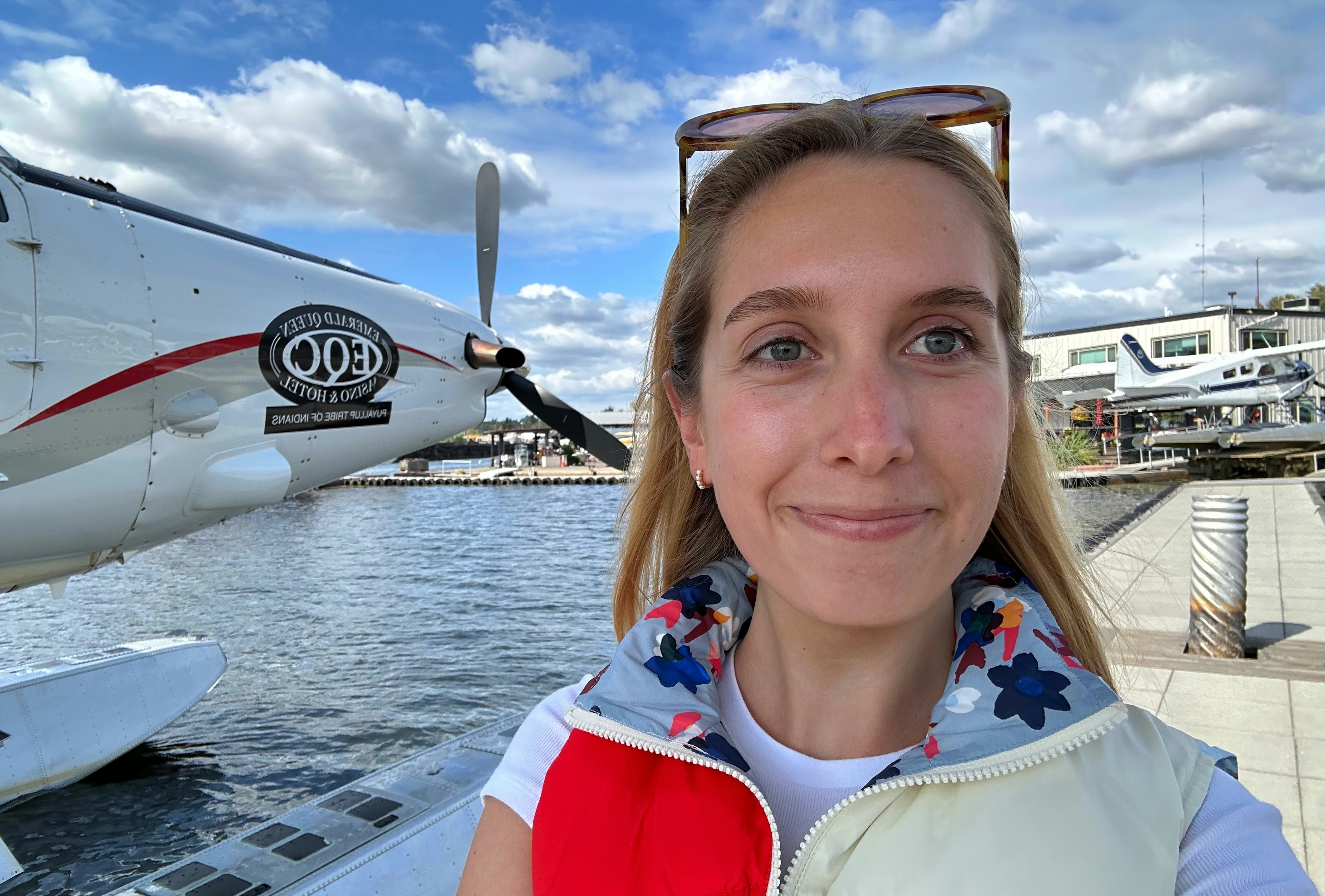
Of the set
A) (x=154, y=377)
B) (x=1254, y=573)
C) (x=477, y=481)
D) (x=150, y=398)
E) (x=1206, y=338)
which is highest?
(x=1206, y=338)

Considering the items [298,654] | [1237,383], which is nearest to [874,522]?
[298,654]

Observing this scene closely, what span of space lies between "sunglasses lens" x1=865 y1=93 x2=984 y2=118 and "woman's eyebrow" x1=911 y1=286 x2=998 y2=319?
20.6 inches

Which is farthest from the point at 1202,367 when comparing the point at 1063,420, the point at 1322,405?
the point at 1063,420

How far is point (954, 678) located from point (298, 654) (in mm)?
13239

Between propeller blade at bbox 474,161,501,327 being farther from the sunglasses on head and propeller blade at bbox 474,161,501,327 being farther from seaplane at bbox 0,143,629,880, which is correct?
the sunglasses on head

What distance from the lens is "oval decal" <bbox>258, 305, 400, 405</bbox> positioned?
6230 mm

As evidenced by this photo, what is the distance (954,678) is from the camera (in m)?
1.20

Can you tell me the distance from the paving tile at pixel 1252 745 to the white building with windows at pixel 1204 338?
39115mm

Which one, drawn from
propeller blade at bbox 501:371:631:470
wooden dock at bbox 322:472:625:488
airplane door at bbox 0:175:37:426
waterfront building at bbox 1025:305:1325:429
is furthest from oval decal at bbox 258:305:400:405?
wooden dock at bbox 322:472:625:488

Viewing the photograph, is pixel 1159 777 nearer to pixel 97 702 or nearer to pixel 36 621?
pixel 97 702

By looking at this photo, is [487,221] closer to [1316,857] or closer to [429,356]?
[429,356]

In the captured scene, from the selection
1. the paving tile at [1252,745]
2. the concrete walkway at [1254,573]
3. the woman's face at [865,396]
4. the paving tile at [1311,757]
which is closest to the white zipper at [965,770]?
the woman's face at [865,396]

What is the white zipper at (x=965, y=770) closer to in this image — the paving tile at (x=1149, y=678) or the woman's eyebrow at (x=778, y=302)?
the woman's eyebrow at (x=778, y=302)

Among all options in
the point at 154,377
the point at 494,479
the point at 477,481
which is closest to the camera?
the point at 154,377
